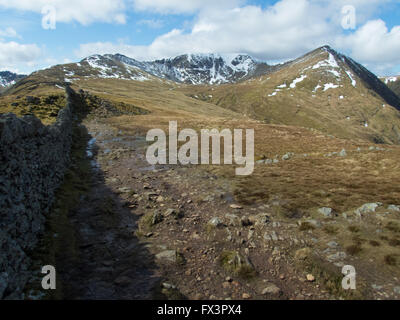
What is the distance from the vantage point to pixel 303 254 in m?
10.7

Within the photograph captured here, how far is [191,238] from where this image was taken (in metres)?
12.5

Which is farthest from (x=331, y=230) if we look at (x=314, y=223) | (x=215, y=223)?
(x=215, y=223)

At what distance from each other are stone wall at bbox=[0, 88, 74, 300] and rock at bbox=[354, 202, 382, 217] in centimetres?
1566

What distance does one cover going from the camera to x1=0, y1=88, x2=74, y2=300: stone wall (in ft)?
26.0

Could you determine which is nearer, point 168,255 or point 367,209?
point 168,255

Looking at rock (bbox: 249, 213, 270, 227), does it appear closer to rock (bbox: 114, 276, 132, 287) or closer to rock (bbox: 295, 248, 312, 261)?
rock (bbox: 295, 248, 312, 261)

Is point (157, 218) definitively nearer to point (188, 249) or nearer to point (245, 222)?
point (188, 249)

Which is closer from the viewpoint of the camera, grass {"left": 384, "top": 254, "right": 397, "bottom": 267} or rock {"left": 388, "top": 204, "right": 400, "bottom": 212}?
grass {"left": 384, "top": 254, "right": 397, "bottom": 267}

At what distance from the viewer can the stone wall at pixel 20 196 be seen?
7918 mm

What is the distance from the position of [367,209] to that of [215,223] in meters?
8.73

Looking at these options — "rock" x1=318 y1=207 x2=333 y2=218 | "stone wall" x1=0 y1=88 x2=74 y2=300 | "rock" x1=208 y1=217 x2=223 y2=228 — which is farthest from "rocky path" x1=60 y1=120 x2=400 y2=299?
"stone wall" x1=0 y1=88 x2=74 y2=300
